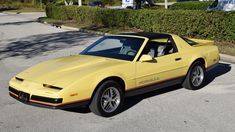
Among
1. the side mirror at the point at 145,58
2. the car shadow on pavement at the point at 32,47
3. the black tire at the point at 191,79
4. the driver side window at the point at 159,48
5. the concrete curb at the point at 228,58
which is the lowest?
the car shadow on pavement at the point at 32,47

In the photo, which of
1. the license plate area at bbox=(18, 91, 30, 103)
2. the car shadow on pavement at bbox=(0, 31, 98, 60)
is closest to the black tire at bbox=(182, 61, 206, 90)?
the license plate area at bbox=(18, 91, 30, 103)

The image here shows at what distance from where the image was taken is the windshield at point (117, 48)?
22.6 ft

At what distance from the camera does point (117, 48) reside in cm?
727

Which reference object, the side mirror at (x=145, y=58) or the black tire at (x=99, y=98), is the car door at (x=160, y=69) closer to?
the side mirror at (x=145, y=58)

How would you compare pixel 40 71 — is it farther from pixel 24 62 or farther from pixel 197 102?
pixel 24 62

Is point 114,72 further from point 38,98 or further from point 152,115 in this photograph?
point 38,98

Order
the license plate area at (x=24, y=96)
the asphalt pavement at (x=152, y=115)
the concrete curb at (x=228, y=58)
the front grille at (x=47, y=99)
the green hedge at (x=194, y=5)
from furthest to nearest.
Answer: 1. the green hedge at (x=194, y=5)
2. the concrete curb at (x=228, y=58)
3. the license plate area at (x=24, y=96)
4. the asphalt pavement at (x=152, y=115)
5. the front grille at (x=47, y=99)

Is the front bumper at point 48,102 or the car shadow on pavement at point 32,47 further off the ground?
the front bumper at point 48,102

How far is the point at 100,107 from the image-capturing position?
6055 mm

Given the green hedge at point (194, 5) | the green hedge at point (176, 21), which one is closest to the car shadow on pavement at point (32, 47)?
the green hedge at point (176, 21)

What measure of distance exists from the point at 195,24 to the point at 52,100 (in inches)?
433

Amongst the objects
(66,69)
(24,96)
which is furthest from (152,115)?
(24,96)

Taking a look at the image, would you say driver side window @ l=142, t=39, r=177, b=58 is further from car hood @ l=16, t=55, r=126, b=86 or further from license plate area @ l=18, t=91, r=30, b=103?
license plate area @ l=18, t=91, r=30, b=103

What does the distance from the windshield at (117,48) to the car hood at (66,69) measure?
0.23m
